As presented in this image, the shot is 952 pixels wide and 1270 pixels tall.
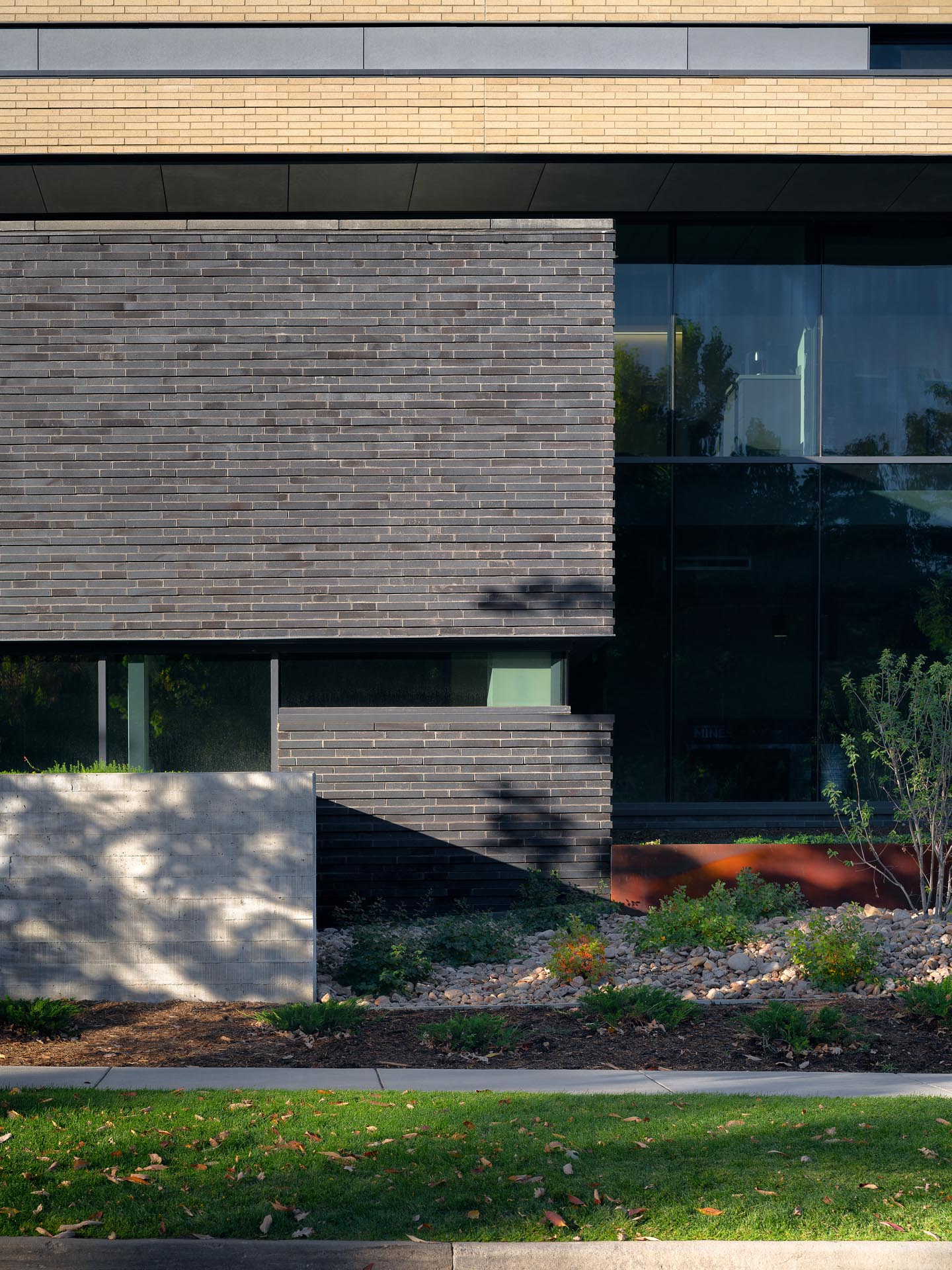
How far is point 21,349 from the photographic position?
11.2m

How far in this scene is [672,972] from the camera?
9.38m

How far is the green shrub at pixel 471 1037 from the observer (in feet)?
24.0

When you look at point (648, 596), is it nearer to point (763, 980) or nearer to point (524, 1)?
point (763, 980)

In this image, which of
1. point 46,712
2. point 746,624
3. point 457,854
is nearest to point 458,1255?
point 457,854

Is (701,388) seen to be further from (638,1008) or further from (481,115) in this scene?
(638,1008)

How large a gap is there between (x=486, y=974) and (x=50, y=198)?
385 inches

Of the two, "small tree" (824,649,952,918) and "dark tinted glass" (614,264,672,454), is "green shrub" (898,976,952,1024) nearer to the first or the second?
"small tree" (824,649,952,918)

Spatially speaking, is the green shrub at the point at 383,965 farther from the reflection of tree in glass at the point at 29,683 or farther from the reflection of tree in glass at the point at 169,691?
the reflection of tree in glass at the point at 29,683

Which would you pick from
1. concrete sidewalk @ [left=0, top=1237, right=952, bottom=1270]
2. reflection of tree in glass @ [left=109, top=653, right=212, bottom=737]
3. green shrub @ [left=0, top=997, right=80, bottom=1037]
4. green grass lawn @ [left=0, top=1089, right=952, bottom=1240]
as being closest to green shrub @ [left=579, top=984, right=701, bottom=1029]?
green grass lawn @ [left=0, top=1089, right=952, bottom=1240]

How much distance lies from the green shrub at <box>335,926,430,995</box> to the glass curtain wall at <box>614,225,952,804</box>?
5244 mm

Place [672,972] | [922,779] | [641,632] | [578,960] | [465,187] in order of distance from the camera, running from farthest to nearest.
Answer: [641,632] < [465,187] < [922,779] < [672,972] < [578,960]

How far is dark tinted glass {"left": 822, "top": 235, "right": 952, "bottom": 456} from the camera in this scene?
14.3 meters

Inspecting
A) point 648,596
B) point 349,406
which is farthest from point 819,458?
point 349,406

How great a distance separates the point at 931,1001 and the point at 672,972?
Answer: 2227 mm
